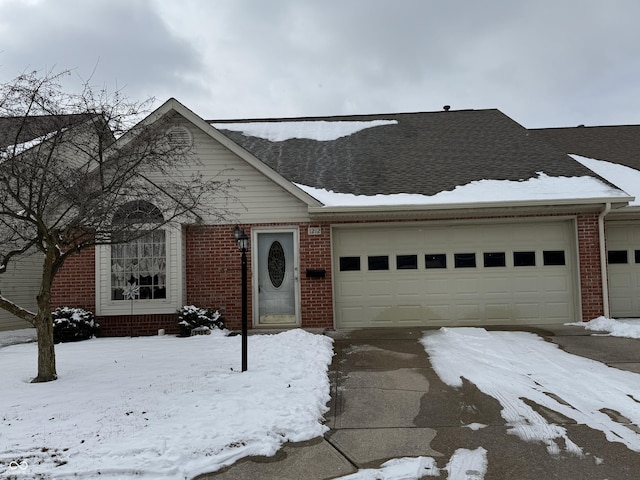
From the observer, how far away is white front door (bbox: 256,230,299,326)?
10086 millimetres

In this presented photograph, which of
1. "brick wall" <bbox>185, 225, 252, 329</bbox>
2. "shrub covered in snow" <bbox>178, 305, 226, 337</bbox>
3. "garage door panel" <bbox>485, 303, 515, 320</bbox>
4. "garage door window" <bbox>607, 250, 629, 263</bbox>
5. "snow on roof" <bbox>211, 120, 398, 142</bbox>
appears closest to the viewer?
"shrub covered in snow" <bbox>178, 305, 226, 337</bbox>

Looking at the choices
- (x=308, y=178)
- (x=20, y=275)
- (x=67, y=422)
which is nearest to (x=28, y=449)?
(x=67, y=422)

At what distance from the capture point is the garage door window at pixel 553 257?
1025cm

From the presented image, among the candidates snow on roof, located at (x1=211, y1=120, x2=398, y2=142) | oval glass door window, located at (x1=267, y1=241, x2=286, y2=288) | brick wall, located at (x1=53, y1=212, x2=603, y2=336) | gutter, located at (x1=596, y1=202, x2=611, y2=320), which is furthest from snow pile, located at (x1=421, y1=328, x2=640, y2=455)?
snow on roof, located at (x1=211, y1=120, x2=398, y2=142)

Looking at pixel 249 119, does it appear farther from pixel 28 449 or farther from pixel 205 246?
pixel 28 449

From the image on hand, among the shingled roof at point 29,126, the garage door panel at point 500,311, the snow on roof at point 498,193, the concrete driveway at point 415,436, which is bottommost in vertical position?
the concrete driveway at point 415,436

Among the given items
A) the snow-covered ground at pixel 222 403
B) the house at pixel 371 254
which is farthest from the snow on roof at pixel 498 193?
the snow-covered ground at pixel 222 403

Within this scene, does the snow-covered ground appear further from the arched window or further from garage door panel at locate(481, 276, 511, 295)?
garage door panel at locate(481, 276, 511, 295)

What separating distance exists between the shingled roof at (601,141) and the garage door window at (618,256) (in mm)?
2833

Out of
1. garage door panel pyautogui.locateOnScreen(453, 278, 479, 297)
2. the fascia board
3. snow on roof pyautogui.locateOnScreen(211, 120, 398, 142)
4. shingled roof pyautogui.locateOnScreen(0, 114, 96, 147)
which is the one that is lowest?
garage door panel pyautogui.locateOnScreen(453, 278, 479, 297)

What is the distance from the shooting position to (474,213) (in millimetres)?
10023

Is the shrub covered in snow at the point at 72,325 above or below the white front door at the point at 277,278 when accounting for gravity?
below

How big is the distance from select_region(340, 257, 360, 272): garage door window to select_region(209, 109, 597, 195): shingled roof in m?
1.47

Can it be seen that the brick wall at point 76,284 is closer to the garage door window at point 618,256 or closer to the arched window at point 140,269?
the arched window at point 140,269
